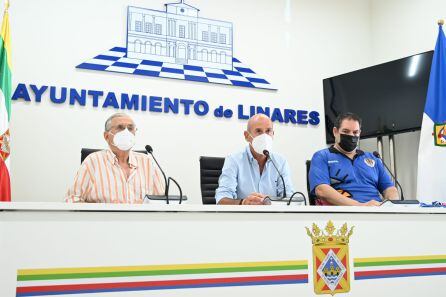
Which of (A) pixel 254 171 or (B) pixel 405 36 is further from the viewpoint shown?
(B) pixel 405 36

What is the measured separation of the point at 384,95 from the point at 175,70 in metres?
1.77

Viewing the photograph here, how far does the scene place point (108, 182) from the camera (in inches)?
87.7

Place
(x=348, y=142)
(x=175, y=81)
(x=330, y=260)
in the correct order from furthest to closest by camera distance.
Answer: (x=175, y=81), (x=348, y=142), (x=330, y=260)

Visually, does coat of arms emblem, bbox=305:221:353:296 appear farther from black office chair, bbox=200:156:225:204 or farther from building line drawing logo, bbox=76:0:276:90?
building line drawing logo, bbox=76:0:276:90

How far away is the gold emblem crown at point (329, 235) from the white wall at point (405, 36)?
8.19 feet

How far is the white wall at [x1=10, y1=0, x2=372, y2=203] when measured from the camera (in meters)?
3.28

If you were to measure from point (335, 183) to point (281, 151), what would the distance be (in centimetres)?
133

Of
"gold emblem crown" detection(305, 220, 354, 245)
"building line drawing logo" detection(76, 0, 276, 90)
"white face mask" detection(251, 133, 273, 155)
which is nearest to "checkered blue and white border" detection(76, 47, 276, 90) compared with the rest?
"building line drawing logo" detection(76, 0, 276, 90)

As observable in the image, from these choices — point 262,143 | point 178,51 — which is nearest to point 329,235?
point 262,143

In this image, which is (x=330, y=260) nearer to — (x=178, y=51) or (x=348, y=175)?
(x=348, y=175)

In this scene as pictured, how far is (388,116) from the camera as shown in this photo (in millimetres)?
3701

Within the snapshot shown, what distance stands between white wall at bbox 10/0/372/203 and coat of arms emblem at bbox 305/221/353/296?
2192 millimetres

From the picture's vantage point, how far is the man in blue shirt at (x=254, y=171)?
2.47m

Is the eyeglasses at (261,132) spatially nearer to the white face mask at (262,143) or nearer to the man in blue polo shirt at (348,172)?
the white face mask at (262,143)
